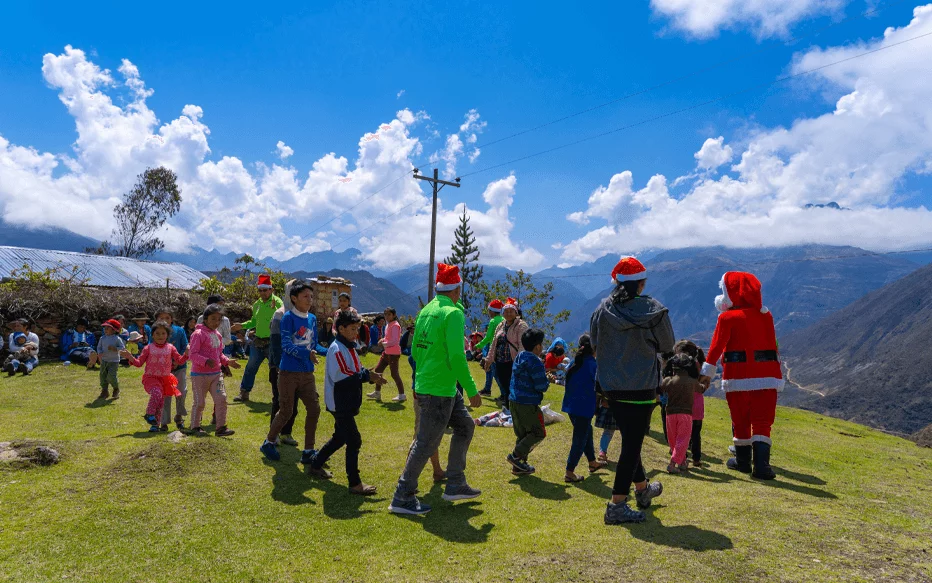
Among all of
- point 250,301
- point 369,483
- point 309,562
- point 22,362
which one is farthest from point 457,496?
point 250,301

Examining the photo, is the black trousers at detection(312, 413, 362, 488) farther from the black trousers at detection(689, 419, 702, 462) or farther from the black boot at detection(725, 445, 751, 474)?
the black boot at detection(725, 445, 751, 474)

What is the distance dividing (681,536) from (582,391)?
2.39m

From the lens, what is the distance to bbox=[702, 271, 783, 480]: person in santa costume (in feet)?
21.0

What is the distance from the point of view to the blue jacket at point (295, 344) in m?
6.32

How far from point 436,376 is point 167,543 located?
252cm

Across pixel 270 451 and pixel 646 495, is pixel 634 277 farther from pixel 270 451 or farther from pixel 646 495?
pixel 270 451

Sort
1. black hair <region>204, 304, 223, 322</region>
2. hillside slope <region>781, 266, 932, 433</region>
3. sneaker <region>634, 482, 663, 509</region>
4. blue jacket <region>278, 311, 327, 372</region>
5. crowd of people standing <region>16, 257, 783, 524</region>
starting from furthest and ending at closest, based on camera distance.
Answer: hillside slope <region>781, 266, 932, 433</region> → black hair <region>204, 304, 223, 322</region> → blue jacket <region>278, 311, 327, 372</region> → sneaker <region>634, 482, 663, 509</region> → crowd of people standing <region>16, 257, 783, 524</region>

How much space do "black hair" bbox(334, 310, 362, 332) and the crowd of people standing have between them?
14mm

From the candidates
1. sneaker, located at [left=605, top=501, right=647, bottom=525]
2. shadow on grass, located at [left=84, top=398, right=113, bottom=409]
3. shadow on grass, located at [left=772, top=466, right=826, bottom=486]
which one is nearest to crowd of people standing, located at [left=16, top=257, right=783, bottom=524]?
sneaker, located at [left=605, top=501, right=647, bottom=525]

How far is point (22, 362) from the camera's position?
13508 mm

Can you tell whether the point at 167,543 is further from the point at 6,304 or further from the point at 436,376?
the point at 6,304

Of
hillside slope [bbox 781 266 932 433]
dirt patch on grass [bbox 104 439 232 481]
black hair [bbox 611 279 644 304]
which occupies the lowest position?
hillside slope [bbox 781 266 932 433]

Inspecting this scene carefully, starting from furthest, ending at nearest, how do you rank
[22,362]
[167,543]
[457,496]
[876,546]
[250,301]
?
[250,301] → [22,362] → [457,496] → [167,543] → [876,546]

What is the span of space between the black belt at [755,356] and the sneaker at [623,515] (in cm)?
287
